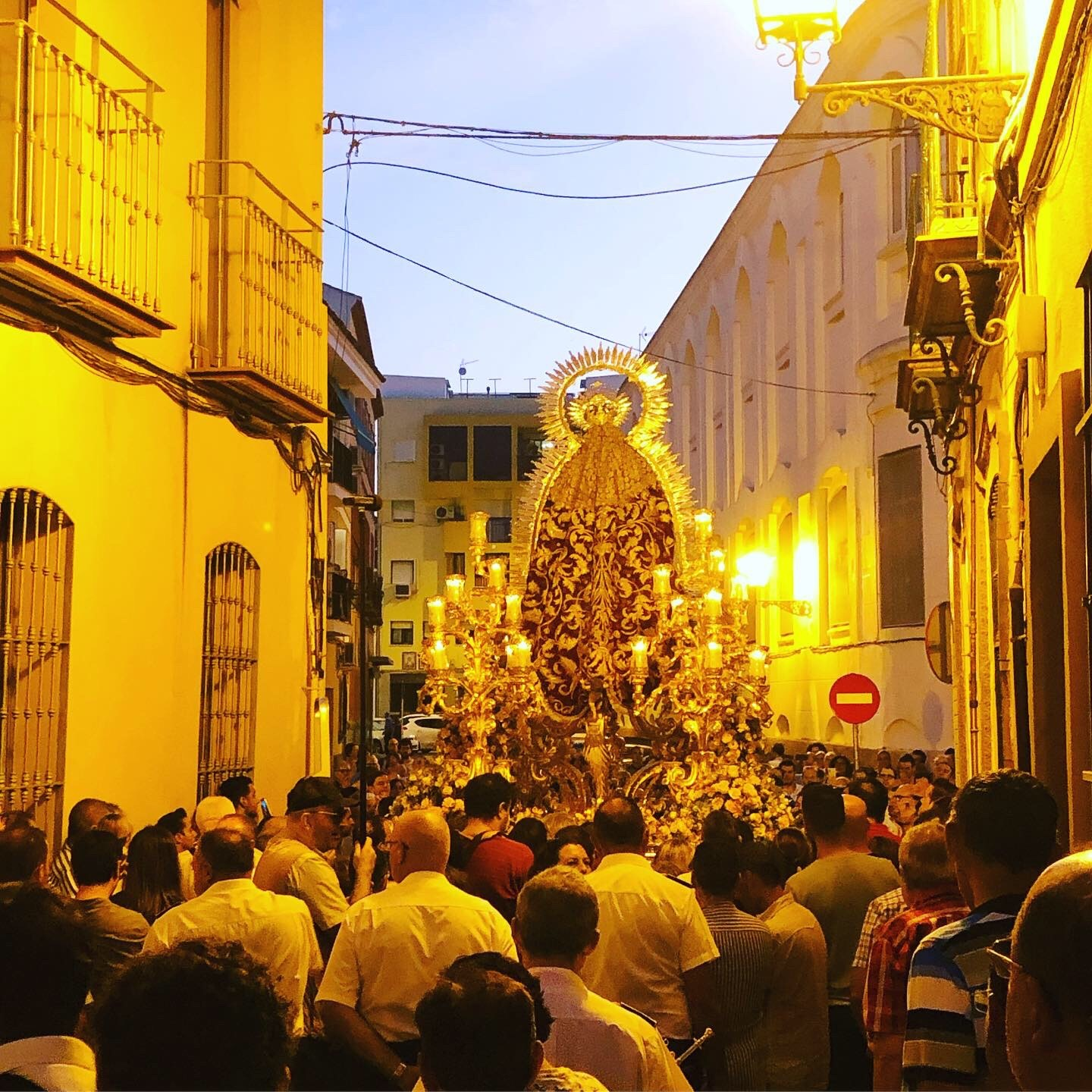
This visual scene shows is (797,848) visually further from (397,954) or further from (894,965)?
(894,965)

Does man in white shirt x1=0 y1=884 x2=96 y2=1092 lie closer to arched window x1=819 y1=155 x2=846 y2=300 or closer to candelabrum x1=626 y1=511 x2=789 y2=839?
candelabrum x1=626 y1=511 x2=789 y2=839

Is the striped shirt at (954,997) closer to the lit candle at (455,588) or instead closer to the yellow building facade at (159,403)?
the yellow building facade at (159,403)

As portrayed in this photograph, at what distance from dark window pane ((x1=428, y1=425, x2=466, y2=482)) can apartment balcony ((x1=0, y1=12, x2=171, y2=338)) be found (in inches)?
1847

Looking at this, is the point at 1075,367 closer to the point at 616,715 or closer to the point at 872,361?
the point at 616,715

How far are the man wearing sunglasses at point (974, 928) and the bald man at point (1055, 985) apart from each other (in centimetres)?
138

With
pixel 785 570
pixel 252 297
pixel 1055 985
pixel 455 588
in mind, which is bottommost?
pixel 1055 985

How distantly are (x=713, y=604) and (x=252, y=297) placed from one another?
3.84 m

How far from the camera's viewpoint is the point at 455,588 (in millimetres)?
11773

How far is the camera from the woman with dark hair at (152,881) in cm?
583

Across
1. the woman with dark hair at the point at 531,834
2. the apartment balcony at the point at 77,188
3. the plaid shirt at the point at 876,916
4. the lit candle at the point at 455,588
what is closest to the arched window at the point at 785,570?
the lit candle at the point at 455,588

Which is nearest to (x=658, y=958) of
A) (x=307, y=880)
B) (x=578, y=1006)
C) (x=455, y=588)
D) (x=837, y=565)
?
(x=578, y=1006)

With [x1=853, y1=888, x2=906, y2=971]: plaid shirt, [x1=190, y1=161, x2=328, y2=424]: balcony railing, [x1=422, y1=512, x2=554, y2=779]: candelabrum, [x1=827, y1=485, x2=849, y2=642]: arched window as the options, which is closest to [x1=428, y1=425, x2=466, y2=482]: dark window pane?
[x1=827, y1=485, x2=849, y2=642]: arched window

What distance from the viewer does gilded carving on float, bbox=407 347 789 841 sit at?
38.2 ft

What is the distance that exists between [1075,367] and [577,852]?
285cm
